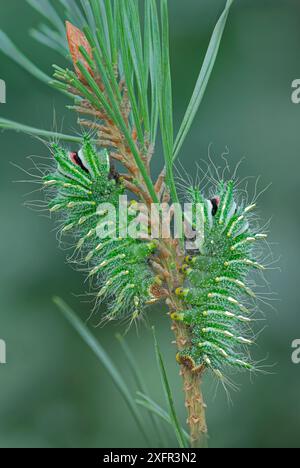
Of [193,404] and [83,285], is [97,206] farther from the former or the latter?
[83,285]

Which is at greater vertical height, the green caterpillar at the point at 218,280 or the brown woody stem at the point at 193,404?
the green caterpillar at the point at 218,280

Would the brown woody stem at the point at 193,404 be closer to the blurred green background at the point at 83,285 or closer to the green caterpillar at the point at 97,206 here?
A: the green caterpillar at the point at 97,206

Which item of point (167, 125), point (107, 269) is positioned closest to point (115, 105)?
point (167, 125)

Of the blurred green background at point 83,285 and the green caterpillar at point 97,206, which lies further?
the blurred green background at point 83,285

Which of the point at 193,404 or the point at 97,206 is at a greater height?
the point at 97,206

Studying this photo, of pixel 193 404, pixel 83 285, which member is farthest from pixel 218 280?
pixel 83 285

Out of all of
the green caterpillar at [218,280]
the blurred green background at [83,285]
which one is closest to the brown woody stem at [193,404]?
the green caterpillar at [218,280]

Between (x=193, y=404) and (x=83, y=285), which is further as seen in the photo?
(x=83, y=285)

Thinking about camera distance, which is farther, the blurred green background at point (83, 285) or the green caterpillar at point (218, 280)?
the blurred green background at point (83, 285)
